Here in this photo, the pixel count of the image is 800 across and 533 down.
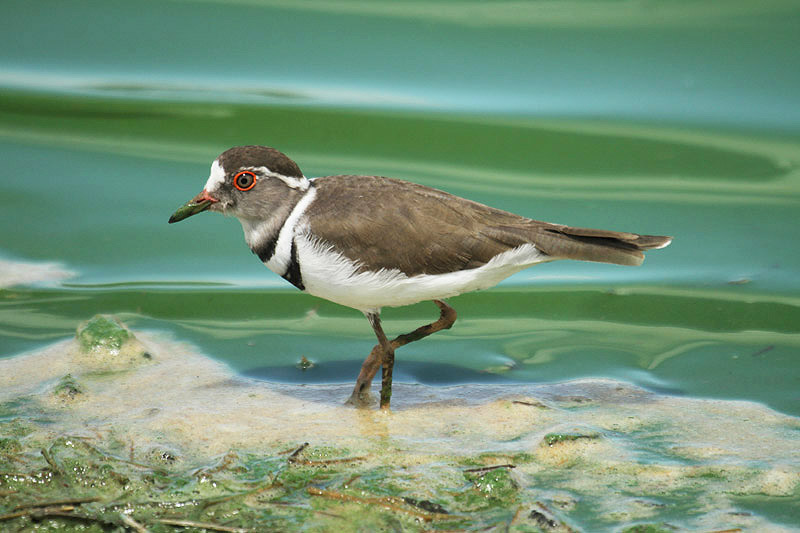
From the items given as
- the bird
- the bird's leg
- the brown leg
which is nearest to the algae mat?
the brown leg

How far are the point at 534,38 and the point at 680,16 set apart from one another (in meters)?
1.69

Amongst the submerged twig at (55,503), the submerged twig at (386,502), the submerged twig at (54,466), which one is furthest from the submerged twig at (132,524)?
the submerged twig at (386,502)

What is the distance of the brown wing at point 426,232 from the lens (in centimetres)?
558

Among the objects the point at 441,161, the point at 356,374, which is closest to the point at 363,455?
the point at 356,374

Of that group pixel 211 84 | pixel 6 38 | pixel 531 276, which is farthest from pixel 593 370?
pixel 6 38

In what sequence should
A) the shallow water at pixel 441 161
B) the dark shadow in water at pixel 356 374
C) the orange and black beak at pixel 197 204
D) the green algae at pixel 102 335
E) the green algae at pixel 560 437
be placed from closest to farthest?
the green algae at pixel 560 437 → the orange and black beak at pixel 197 204 → the dark shadow in water at pixel 356 374 → the green algae at pixel 102 335 → the shallow water at pixel 441 161

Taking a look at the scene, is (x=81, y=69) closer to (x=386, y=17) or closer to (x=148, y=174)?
(x=148, y=174)

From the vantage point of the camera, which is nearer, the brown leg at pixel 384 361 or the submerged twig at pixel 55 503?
the submerged twig at pixel 55 503

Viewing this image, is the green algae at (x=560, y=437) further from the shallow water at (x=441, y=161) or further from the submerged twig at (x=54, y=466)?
the submerged twig at (x=54, y=466)

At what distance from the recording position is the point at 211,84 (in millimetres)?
10383

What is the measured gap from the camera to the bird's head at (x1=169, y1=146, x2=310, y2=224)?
5.80 metres

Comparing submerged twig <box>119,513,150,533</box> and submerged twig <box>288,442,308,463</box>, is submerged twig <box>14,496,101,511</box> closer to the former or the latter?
submerged twig <box>119,513,150,533</box>

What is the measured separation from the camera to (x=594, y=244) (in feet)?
19.1

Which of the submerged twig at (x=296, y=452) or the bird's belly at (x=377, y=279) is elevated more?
the bird's belly at (x=377, y=279)
